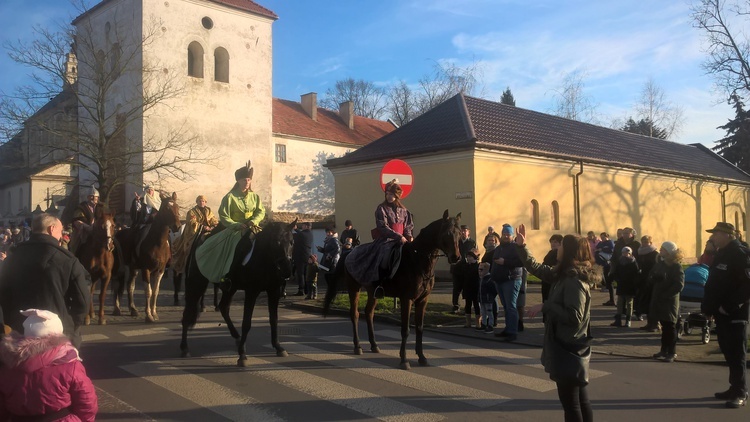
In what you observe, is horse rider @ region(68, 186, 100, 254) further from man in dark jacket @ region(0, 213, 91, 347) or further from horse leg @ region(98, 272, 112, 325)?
man in dark jacket @ region(0, 213, 91, 347)

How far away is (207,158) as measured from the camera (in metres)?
39.0

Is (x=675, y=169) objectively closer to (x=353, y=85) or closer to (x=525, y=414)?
(x=525, y=414)

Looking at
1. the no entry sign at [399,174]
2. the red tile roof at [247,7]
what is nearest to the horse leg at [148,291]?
the no entry sign at [399,174]

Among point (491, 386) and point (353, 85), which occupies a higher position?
point (353, 85)

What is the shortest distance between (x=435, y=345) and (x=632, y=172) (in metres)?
23.3

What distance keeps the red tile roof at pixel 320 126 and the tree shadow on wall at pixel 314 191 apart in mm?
2136

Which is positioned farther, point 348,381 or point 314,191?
point 314,191

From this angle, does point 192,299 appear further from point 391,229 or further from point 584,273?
point 584,273

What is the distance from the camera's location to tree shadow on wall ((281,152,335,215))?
49469 mm

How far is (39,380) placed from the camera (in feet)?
12.6

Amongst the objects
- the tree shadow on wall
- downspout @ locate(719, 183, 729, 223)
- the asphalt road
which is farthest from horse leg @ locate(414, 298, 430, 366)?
the tree shadow on wall

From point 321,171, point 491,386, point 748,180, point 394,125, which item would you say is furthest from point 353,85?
point 491,386

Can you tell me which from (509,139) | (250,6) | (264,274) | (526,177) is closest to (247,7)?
(250,6)

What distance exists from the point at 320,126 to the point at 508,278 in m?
43.6
